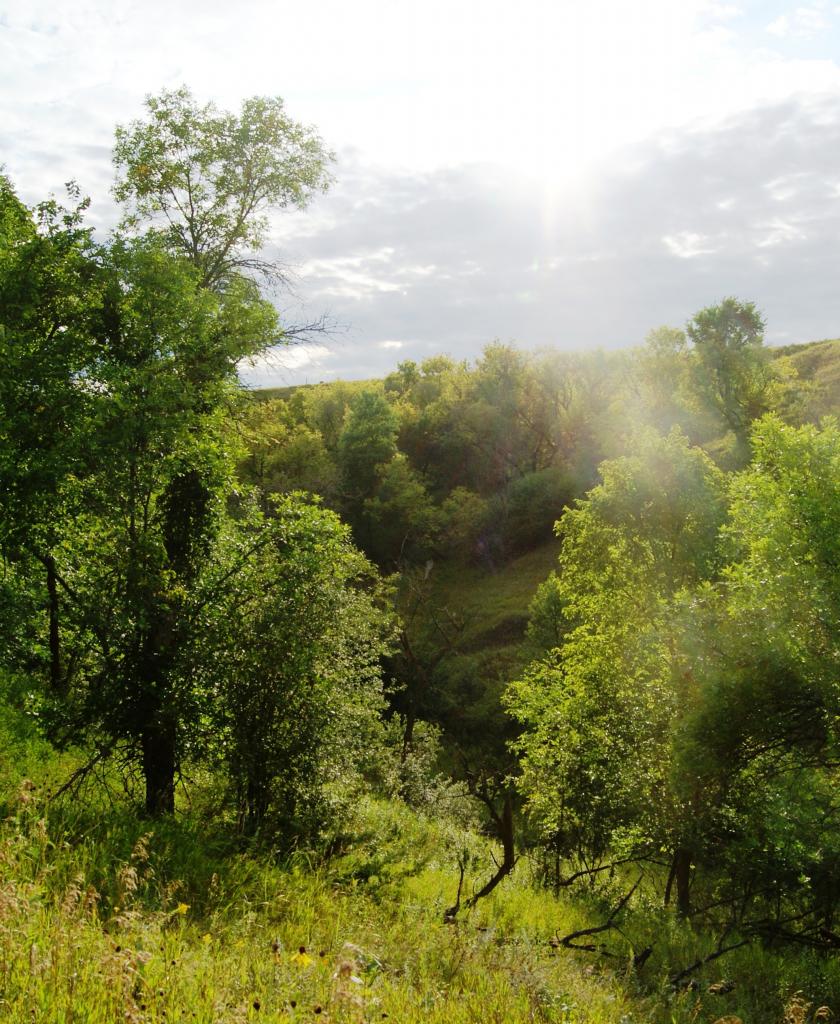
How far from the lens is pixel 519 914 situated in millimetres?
13438

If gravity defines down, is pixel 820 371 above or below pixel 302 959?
above

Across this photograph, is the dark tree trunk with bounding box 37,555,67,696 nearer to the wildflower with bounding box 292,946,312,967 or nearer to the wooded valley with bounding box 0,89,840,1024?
the wooded valley with bounding box 0,89,840,1024

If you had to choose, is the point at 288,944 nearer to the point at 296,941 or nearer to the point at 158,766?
the point at 296,941

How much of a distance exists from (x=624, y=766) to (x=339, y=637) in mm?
10563

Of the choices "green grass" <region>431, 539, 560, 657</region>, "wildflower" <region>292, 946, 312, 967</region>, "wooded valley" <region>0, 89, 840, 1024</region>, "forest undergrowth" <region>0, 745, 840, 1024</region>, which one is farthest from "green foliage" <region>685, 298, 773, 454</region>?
"wildflower" <region>292, 946, 312, 967</region>

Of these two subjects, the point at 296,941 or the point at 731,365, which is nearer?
the point at 296,941

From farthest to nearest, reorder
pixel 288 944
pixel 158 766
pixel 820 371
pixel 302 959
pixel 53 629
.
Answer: pixel 820 371 < pixel 53 629 < pixel 158 766 < pixel 288 944 < pixel 302 959

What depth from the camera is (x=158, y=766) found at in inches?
518

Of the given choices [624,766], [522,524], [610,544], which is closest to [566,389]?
[522,524]

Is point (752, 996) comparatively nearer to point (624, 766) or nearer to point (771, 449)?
point (624, 766)

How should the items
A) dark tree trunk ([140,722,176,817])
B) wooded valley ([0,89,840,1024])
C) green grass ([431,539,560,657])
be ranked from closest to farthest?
1. wooded valley ([0,89,840,1024])
2. dark tree trunk ([140,722,176,817])
3. green grass ([431,539,560,657])

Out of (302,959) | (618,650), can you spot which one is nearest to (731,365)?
(618,650)

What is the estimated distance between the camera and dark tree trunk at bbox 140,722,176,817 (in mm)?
12789

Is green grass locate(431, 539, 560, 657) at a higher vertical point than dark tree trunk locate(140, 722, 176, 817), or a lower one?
lower
